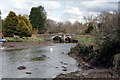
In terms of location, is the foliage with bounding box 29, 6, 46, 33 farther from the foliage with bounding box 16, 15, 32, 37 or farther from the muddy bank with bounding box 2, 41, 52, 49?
the muddy bank with bounding box 2, 41, 52, 49

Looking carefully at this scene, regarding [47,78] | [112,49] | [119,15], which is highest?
[119,15]

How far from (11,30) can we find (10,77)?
5023 cm

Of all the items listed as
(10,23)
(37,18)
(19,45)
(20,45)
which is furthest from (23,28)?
(37,18)

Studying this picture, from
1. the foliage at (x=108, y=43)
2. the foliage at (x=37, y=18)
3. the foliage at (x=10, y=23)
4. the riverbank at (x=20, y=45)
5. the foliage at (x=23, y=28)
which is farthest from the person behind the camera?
the foliage at (x=37, y=18)

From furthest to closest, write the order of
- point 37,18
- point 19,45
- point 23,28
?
1. point 37,18
2. point 23,28
3. point 19,45

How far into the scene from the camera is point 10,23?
7812 centimetres

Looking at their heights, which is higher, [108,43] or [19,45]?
[108,43]

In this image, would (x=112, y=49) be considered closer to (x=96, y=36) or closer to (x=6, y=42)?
(x=96, y=36)

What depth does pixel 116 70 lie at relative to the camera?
2727 centimetres

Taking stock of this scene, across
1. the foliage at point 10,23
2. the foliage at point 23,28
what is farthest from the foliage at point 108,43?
the foliage at point 23,28

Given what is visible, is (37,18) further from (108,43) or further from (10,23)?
(108,43)

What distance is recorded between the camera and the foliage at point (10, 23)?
77688 millimetres

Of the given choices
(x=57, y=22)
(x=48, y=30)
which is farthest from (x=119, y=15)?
(x=57, y=22)

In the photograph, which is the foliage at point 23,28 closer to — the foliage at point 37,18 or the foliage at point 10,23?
the foliage at point 10,23
